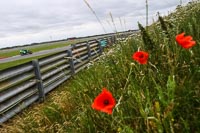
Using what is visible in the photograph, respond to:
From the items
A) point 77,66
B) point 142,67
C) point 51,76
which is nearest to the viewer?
point 142,67

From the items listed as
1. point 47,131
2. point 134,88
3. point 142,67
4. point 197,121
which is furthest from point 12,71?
point 197,121

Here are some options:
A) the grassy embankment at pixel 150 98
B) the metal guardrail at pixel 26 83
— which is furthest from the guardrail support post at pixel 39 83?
the grassy embankment at pixel 150 98

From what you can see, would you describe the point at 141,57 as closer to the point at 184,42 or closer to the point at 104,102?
the point at 184,42

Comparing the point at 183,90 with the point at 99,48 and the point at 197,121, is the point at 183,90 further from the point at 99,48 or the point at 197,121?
the point at 99,48

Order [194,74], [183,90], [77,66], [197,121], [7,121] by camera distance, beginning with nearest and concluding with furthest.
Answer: [197,121] < [183,90] < [194,74] < [7,121] < [77,66]

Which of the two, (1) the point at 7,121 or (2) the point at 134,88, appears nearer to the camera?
(2) the point at 134,88

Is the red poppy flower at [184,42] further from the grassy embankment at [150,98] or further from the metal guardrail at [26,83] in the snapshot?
the metal guardrail at [26,83]

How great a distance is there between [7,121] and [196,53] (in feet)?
16.1

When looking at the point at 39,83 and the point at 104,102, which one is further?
the point at 39,83

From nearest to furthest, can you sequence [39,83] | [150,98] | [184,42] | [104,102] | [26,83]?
[104,102] → [184,42] → [150,98] → [26,83] → [39,83]

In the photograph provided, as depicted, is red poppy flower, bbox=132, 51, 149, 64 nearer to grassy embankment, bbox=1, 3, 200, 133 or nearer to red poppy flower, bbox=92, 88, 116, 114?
grassy embankment, bbox=1, 3, 200, 133

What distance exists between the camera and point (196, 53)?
4.10m

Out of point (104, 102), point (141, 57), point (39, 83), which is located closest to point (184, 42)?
point (141, 57)

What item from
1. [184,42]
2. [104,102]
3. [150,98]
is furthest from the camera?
[150,98]
